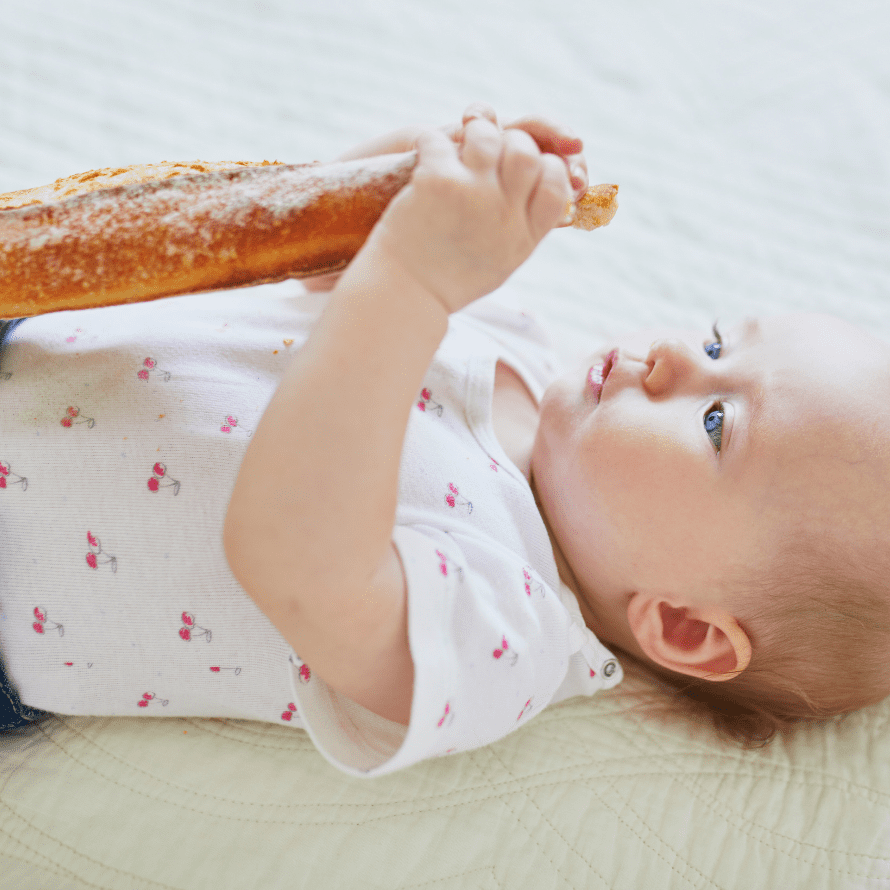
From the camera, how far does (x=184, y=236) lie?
1.94 feet

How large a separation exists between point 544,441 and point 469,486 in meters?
0.12

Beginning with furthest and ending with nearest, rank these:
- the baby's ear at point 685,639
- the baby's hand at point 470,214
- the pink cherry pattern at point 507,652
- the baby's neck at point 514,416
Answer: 1. the baby's neck at point 514,416
2. the baby's ear at point 685,639
3. the pink cherry pattern at point 507,652
4. the baby's hand at point 470,214

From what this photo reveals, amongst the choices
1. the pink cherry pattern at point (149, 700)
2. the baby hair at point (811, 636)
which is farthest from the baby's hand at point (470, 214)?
the pink cherry pattern at point (149, 700)

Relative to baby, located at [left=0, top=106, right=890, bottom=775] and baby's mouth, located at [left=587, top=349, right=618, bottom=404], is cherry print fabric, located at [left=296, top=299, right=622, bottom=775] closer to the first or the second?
baby, located at [left=0, top=106, right=890, bottom=775]

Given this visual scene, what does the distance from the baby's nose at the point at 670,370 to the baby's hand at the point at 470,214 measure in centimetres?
27

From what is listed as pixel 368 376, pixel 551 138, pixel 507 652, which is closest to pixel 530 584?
pixel 507 652

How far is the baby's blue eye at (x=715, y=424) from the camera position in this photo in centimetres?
74

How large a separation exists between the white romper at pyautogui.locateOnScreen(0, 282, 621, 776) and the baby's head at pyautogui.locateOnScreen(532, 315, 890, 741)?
98mm

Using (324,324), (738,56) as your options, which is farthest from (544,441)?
(738,56)

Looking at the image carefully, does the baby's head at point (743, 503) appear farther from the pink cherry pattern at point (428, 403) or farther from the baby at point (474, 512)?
the pink cherry pattern at point (428, 403)

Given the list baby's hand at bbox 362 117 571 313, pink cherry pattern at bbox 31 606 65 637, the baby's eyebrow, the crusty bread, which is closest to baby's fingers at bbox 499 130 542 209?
baby's hand at bbox 362 117 571 313

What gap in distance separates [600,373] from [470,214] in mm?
351

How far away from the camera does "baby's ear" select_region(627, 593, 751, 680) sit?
0.77 m

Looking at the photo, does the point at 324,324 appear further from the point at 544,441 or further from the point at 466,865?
the point at 466,865
